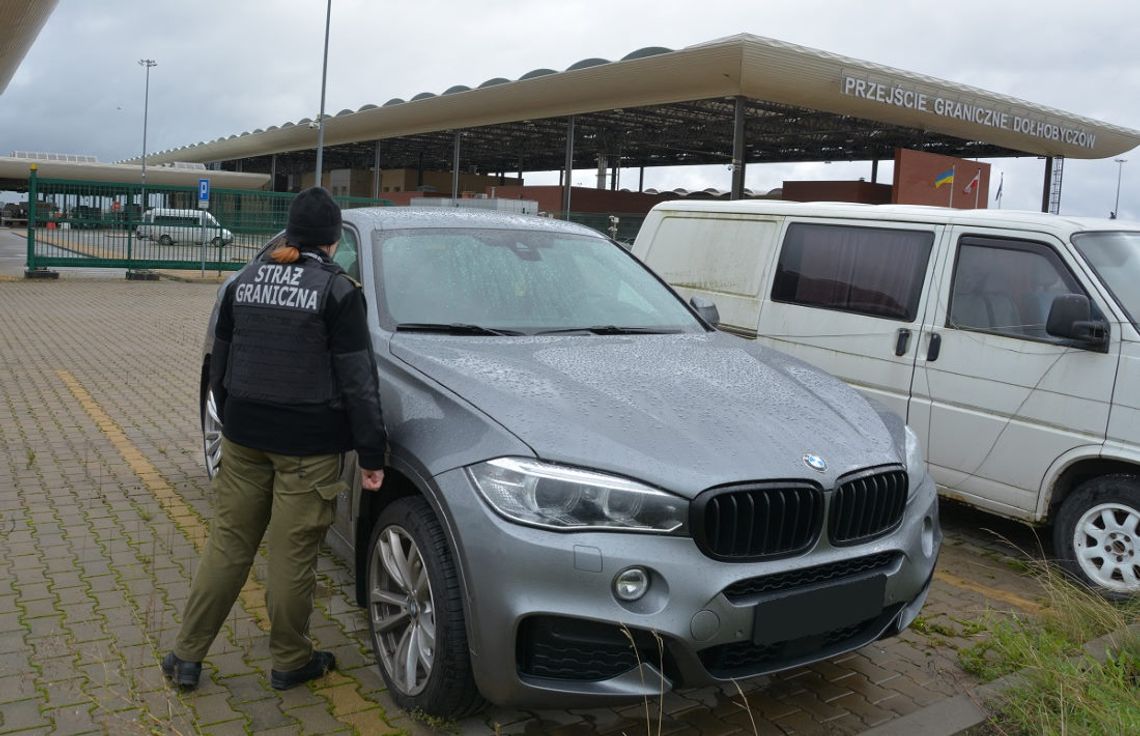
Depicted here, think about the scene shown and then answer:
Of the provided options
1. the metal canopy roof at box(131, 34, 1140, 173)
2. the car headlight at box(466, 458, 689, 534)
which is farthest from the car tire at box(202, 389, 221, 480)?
the metal canopy roof at box(131, 34, 1140, 173)

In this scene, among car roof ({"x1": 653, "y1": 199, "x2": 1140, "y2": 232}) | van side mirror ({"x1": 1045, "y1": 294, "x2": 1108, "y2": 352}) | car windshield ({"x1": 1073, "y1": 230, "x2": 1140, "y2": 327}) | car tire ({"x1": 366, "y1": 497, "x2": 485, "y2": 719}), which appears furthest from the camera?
car roof ({"x1": 653, "y1": 199, "x2": 1140, "y2": 232})

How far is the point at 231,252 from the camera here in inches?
980

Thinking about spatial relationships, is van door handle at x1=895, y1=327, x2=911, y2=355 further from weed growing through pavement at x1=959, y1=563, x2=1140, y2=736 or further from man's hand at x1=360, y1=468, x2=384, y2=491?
man's hand at x1=360, y1=468, x2=384, y2=491

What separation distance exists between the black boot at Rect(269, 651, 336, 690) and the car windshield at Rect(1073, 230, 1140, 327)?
161 inches

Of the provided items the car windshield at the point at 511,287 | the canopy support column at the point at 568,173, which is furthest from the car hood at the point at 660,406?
the canopy support column at the point at 568,173

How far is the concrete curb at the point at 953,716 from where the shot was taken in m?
3.19

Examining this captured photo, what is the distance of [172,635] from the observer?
398 centimetres

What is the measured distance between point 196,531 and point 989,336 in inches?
174

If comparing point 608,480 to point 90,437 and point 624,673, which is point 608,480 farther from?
point 90,437

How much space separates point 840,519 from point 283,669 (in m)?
2.00

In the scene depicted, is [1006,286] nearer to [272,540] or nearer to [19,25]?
[272,540]

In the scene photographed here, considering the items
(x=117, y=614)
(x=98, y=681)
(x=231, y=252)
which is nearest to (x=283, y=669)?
(x=98, y=681)

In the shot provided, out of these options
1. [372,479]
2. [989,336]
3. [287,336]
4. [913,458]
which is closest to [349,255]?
[287,336]

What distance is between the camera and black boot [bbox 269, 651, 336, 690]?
11.6 ft
